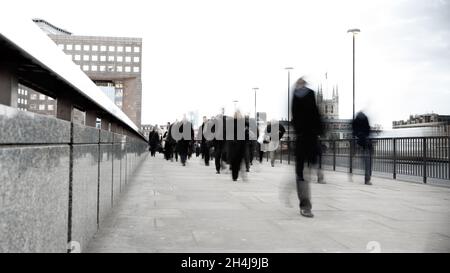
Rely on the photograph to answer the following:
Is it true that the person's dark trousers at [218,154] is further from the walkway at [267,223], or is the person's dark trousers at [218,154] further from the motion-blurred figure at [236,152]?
the walkway at [267,223]

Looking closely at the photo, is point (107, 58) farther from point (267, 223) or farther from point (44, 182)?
point (44, 182)

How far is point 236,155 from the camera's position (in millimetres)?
11758

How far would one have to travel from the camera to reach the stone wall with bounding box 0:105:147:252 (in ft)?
6.14

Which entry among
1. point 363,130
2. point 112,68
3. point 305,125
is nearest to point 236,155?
point 363,130

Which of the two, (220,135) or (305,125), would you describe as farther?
(220,135)

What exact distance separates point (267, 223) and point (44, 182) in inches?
138

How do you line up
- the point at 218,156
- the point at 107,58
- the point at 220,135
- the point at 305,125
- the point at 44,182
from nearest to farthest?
the point at 44,182
the point at 305,125
the point at 220,135
the point at 218,156
the point at 107,58

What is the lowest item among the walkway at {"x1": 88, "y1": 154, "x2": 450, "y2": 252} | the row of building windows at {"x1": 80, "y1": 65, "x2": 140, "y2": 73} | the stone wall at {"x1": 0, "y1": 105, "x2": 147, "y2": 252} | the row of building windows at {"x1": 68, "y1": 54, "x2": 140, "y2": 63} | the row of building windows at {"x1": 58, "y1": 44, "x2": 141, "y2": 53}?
the walkway at {"x1": 88, "y1": 154, "x2": 450, "y2": 252}

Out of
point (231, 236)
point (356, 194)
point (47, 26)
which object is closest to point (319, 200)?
point (356, 194)

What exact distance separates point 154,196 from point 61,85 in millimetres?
3954

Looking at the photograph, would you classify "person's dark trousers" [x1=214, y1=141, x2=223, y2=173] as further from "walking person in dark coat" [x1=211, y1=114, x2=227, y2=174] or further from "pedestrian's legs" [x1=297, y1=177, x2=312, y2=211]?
"pedestrian's legs" [x1=297, y1=177, x2=312, y2=211]

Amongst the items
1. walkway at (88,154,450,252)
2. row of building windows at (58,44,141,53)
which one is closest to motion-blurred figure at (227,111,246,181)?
walkway at (88,154,450,252)

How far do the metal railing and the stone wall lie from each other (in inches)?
372
